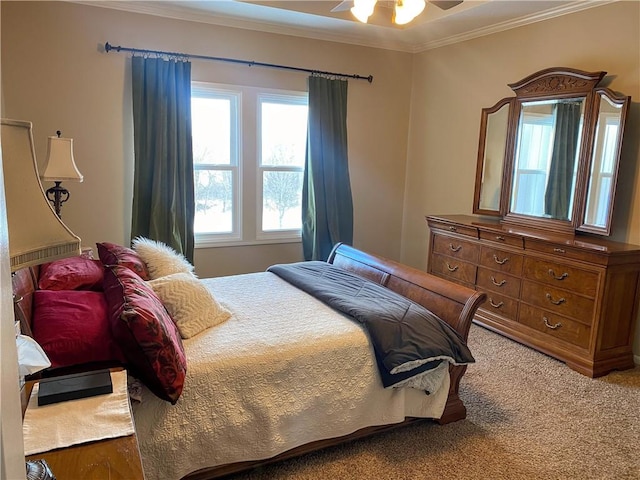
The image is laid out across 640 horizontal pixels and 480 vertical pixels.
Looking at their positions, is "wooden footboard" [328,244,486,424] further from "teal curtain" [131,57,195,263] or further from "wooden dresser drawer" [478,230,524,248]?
"teal curtain" [131,57,195,263]

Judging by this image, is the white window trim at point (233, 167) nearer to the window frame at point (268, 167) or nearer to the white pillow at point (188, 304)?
the window frame at point (268, 167)

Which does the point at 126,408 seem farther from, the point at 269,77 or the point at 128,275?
the point at 269,77

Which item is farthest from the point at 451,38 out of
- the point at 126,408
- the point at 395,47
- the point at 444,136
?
the point at 126,408

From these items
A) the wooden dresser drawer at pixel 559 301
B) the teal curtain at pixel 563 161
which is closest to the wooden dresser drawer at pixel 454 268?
the wooden dresser drawer at pixel 559 301

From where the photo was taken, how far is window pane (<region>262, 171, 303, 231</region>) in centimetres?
475

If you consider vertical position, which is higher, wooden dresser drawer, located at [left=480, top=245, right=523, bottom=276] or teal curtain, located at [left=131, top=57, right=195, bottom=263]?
teal curtain, located at [left=131, top=57, right=195, bottom=263]

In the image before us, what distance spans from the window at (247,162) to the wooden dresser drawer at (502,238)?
1.94m

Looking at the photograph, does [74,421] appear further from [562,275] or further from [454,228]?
[454,228]

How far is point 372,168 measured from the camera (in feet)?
16.9

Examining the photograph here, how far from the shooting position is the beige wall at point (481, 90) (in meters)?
3.31

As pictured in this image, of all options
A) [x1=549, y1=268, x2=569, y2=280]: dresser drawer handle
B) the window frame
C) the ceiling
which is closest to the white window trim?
the window frame

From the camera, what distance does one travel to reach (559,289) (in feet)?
10.8

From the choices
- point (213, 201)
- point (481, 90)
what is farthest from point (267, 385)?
point (481, 90)

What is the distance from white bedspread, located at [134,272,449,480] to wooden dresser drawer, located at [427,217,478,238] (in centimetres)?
184
